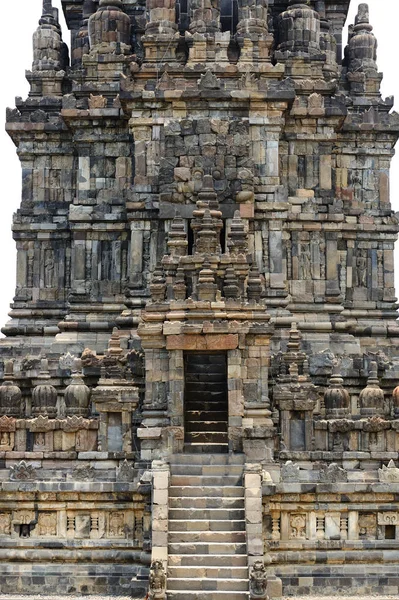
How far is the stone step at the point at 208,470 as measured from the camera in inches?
1232

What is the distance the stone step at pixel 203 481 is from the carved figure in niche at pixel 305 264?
7920mm

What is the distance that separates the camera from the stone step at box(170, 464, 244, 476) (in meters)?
31.3

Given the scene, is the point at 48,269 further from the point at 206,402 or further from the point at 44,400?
the point at 206,402

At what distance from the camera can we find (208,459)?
1244 inches

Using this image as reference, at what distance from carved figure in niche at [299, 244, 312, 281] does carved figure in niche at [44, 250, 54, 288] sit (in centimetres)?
618

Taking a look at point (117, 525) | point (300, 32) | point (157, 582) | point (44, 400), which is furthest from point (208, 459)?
point (300, 32)

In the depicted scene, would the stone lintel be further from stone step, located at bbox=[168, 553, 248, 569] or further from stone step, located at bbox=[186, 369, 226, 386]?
stone step, located at bbox=[168, 553, 248, 569]

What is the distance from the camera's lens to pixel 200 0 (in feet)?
125

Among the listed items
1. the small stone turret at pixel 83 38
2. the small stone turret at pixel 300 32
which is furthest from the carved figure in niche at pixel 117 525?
the small stone turret at pixel 83 38

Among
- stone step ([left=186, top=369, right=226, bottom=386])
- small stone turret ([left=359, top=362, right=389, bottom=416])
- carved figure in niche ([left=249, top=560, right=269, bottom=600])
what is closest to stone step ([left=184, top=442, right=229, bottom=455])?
stone step ([left=186, top=369, right=226, bottom=386])

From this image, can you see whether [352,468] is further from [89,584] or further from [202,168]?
[202,168]

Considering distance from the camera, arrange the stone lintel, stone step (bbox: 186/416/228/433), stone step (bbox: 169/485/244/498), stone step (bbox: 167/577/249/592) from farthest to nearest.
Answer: stone step (bbox: 186/416/228/433), the stone lintel, stone step (bbox: 169/485/244/498), stone step (bbox: 167/577/249/592)

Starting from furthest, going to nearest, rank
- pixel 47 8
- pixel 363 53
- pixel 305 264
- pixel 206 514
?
1. pixel 47 8
2. pixel 363 53
3. pixel 305 264
4. pixel 206 514

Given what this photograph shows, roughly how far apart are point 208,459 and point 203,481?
2.20 ft
